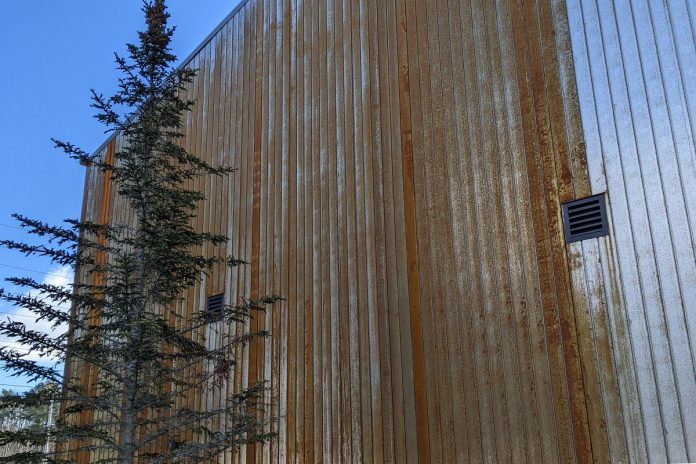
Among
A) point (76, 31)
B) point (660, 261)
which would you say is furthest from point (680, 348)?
point (76, 31)

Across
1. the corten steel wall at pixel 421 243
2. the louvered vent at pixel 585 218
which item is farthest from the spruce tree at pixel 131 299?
the louvered vent at pixel 585 218

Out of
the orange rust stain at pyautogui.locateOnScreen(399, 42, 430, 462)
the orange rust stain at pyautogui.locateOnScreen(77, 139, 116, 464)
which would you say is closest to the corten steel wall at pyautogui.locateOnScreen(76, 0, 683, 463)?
the orange rust stain at pyautogui.locateOnScreen(399, 42, 430, 462)

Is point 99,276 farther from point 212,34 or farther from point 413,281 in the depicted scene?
point 413,281

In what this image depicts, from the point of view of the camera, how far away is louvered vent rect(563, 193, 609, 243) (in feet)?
16.0

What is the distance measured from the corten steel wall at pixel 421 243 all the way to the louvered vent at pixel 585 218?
9 cm

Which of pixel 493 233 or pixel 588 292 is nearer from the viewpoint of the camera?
pixel 588 292

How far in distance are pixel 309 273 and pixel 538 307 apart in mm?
2899

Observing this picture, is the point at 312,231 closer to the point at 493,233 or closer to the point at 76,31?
the point at 493,233

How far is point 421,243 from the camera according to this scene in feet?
19.6

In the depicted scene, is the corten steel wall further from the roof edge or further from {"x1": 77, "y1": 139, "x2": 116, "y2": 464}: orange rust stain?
{"x1": 77, "y1": 139, "x2": 116, "y2": 464}: orange rust stain

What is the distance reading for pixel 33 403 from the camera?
507 centimetres

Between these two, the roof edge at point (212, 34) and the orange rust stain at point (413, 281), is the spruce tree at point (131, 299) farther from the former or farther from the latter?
the roof edge at point (212, 34)

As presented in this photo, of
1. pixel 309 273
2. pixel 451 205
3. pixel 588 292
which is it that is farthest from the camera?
pixel 309 273

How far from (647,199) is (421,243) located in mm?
2092
